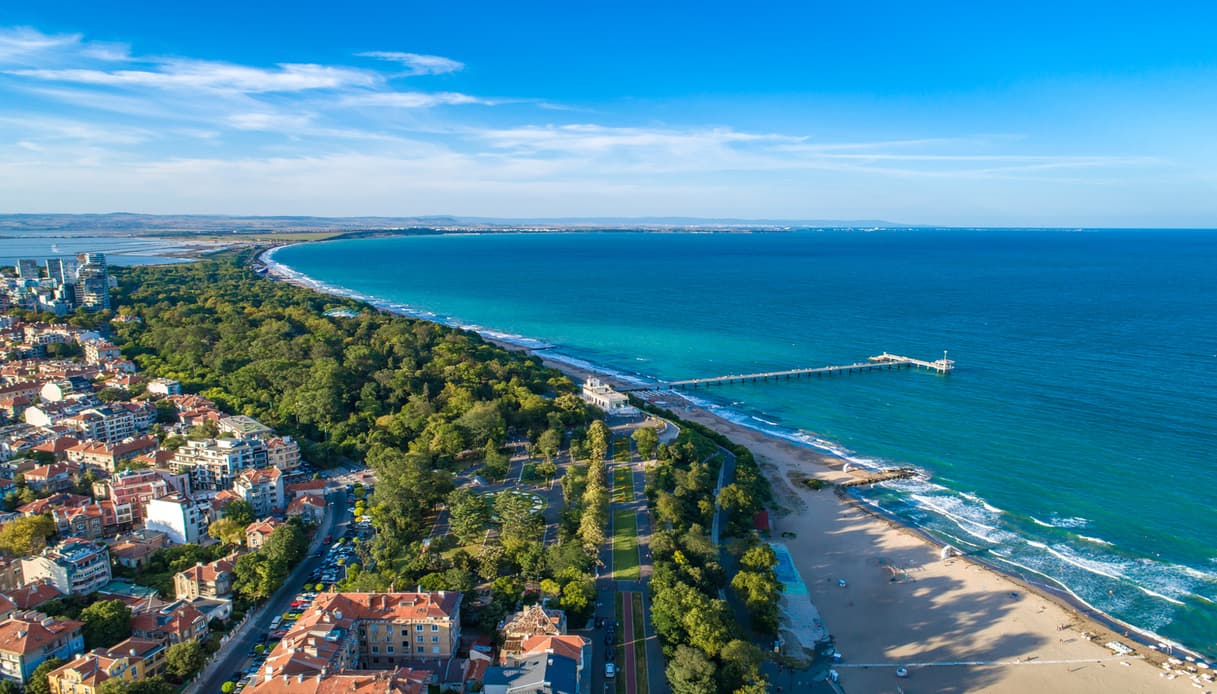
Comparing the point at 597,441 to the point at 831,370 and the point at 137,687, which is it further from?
the point at 831,370

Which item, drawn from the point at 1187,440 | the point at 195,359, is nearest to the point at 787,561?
the point at 1187,440

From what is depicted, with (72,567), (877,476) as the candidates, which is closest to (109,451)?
(72,567)

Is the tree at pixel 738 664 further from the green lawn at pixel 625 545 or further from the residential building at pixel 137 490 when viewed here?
the residential building at pixel 137 490

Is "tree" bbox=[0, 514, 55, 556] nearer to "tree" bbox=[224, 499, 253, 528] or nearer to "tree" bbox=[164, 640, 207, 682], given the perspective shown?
"tree" bbox=[224, 499, 253, 528]

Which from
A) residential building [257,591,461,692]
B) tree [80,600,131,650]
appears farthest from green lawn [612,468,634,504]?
tree [80,600,131,650]

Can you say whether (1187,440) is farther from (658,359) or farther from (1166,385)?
(658,359)

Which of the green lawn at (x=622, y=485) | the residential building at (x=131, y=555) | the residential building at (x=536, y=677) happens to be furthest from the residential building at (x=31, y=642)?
the green lawn at (x=622, y=485)

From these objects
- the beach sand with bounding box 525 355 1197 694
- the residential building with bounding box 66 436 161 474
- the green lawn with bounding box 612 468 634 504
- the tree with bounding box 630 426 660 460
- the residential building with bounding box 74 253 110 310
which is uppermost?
the residential building with bounding box 74 253 110 310
